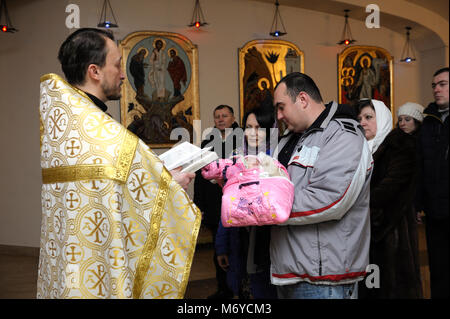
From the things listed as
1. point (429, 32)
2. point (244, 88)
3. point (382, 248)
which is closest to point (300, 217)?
point (382, 248)

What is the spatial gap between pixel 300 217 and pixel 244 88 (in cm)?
582

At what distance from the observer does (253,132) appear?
2.78 metres

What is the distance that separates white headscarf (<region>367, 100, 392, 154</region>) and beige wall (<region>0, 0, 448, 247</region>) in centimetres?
394

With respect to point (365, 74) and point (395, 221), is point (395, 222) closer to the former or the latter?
point (395, 221)

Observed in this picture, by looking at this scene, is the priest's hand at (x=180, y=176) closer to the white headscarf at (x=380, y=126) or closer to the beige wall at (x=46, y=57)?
the white headscarf at (x=380, y=126)

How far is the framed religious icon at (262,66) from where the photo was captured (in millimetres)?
7371

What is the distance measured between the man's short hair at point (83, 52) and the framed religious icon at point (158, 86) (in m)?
4.69

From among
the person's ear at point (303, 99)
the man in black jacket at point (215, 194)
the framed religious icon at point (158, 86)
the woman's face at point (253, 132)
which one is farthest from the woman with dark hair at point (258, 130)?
the framed religious icon at point (158, 86)

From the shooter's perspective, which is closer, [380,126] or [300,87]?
[300,87]

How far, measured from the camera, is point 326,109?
197 centimetres

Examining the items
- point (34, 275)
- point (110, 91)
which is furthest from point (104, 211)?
point (34, 275)

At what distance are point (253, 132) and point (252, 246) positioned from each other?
87cm

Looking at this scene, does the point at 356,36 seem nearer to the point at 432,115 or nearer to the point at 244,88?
the point at 244,88

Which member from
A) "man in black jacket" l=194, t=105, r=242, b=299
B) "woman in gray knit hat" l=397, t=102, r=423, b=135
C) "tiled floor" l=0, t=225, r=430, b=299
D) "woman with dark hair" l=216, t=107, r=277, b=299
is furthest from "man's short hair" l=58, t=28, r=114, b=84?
"tiled floor" l=0, t=225, r=430, b=299
